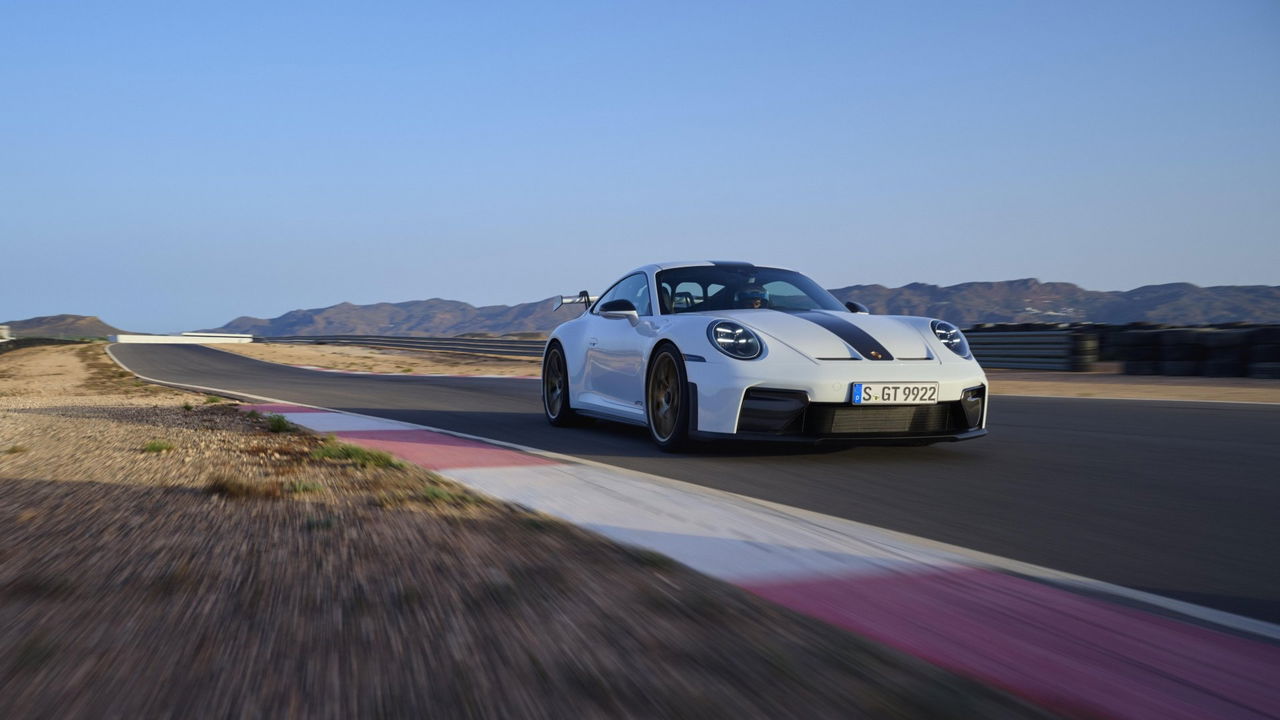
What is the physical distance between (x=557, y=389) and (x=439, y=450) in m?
2.02

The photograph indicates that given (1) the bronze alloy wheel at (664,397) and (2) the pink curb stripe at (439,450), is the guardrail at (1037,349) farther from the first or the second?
(2) the pink curb stripe at (439,450)

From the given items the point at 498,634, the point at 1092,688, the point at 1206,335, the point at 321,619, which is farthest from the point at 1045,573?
the point at 1206,335

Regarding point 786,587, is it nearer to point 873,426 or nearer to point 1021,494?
point 1021,494

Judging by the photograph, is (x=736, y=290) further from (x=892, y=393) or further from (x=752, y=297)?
(x=892, y=393)

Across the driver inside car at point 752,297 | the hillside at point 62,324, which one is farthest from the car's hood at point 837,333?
the hillside at point 62,324

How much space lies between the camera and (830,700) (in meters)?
1.87

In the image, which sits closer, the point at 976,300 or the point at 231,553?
the point at 231,553

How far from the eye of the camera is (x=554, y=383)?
8.28m

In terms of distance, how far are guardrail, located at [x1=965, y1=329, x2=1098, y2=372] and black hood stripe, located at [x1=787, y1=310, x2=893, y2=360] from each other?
1276 cm

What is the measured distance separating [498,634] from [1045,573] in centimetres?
173

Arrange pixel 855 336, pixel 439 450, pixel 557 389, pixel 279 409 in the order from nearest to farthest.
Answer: pixel 855 336, pixel 439 450, pixel 557 389, pixel 279 409

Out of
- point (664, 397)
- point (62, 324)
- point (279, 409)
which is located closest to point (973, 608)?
point (664, 397)

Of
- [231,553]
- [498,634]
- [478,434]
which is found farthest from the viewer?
[478,434]

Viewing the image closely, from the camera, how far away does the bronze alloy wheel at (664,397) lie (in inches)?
242
